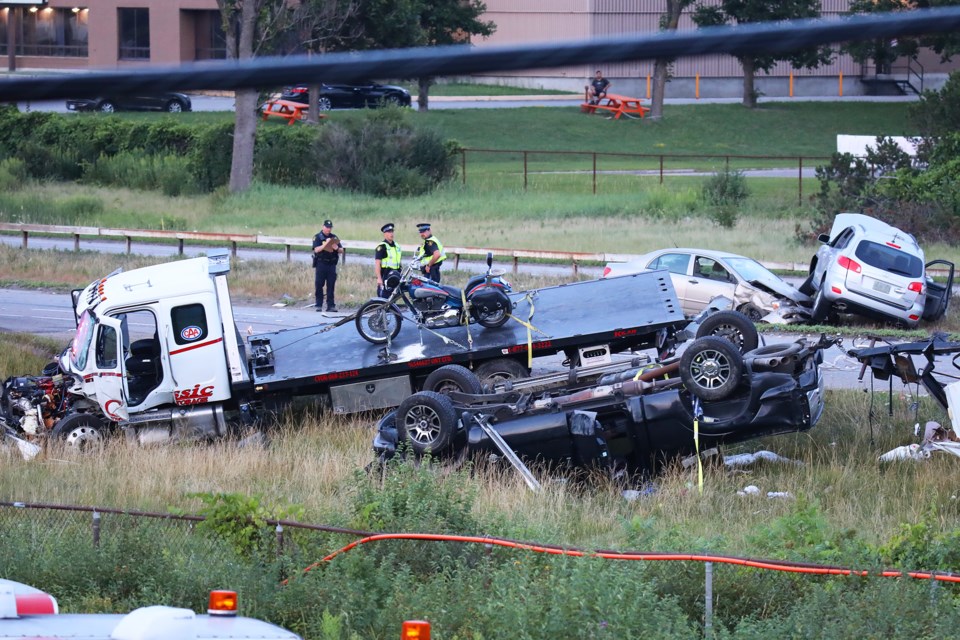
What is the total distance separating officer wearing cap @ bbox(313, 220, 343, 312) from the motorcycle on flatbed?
7.15 m

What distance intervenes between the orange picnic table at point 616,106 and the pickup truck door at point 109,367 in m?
49.8

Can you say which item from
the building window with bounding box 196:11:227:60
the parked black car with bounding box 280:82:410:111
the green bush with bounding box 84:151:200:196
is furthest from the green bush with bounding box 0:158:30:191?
the parked black car with bounding box 280:82:410:111

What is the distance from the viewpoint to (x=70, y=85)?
2.77m

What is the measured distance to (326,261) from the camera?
2178 centimetres

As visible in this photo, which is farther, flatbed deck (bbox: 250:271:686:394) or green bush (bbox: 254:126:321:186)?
green bush (bbox: 254:126:321:186)

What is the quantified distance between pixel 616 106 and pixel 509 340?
49.1 metres

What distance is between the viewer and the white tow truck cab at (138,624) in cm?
386

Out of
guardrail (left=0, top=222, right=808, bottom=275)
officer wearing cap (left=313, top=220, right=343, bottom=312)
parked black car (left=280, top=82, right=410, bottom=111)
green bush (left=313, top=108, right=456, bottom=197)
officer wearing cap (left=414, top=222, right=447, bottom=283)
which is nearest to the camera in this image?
officer wearing cap (left=414, top=222, right=447, bottom=283)

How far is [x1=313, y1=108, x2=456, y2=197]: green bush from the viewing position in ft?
136

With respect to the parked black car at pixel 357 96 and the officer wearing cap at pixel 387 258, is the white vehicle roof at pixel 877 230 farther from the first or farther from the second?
the parked black car at pixel 357 96

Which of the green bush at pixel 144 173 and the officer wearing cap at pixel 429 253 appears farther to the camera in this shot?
the green bush at pixel 144 173

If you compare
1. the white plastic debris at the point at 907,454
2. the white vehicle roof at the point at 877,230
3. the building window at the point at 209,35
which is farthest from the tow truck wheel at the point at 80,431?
Answer: the building window at the point at 209,35

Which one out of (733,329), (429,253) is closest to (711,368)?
(733,329)

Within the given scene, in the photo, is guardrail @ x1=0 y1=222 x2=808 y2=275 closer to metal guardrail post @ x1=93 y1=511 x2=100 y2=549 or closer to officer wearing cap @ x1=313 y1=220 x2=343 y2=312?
officer wearing cap @ x1=313 y1=220 x2=343 y2=312
